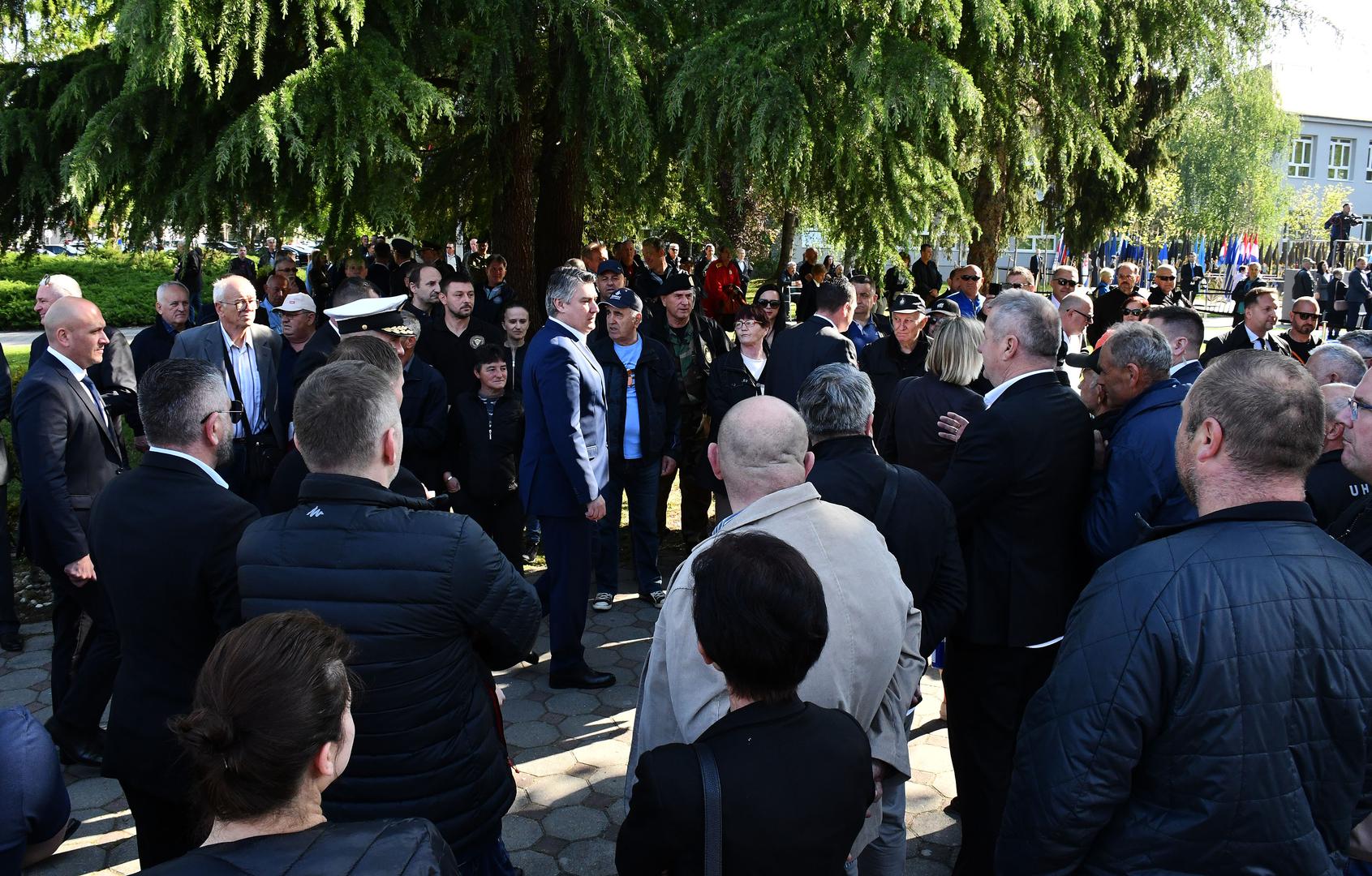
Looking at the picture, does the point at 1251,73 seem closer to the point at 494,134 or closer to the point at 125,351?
the point at 494,134

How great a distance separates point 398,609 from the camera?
2.41 metres

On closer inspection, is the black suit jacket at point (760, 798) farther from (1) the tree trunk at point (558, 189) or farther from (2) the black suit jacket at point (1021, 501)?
(1) the tree trunk at point (558, 189)

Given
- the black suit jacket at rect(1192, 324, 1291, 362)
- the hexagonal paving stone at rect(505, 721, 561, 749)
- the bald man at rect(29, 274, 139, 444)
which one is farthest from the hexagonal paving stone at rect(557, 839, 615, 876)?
the black suit jacket at rect(1192, 324, 1291, 362)

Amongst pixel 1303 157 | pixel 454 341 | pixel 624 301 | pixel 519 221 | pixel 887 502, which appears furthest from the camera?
pixel 1303 157

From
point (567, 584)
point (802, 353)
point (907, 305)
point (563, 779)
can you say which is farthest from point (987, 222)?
point (563, 779)

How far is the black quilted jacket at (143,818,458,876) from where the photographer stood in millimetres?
1498

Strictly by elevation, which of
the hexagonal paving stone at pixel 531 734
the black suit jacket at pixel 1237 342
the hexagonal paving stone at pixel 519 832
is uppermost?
the black suit jacket at pixel 1237 342

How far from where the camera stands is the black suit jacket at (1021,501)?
A: 357 cm

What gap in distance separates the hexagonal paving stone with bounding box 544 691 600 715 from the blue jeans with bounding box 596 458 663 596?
4.12 feet

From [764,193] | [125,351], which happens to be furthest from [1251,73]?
[125,351]

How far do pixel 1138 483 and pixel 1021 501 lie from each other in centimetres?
41

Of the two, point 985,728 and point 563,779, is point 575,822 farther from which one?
point 985,728

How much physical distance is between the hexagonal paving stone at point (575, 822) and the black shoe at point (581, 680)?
3.66 feet

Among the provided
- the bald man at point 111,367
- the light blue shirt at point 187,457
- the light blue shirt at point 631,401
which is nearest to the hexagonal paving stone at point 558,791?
the light blue shirt at point 187,457
